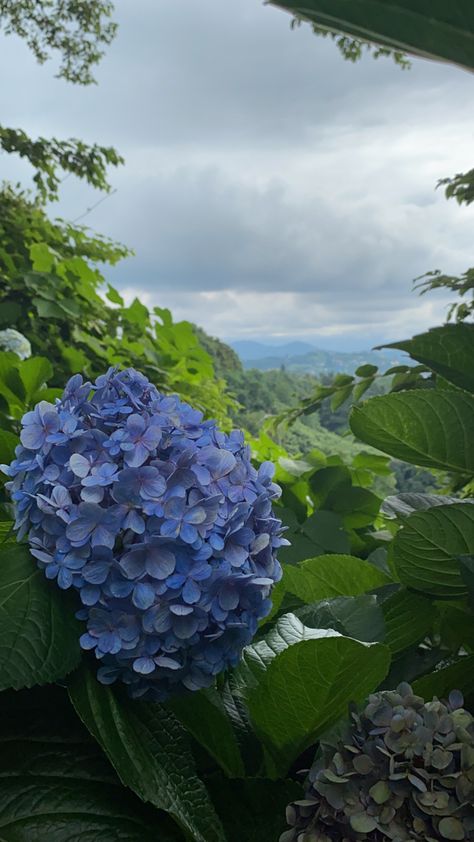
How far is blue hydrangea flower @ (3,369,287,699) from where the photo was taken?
0.57m

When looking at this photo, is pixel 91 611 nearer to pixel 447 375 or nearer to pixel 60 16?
pixel 447 375

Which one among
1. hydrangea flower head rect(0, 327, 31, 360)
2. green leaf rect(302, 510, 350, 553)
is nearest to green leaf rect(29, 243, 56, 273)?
hydrangea flower head rect(0, 327, 31, 360)

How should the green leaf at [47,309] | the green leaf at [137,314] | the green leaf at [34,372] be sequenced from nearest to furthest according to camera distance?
the green leaf at [34,372] < the green leaf at [47,309] < the green leaf at [137,314]

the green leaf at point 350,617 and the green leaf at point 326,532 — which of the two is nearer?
the green leaf at point 350,617

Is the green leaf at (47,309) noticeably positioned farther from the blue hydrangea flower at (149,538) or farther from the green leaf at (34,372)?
the blue hydrangea flower at (149,538)

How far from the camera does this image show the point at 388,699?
58 centimetres

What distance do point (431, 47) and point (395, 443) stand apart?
469mm

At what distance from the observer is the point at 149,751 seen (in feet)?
1.90

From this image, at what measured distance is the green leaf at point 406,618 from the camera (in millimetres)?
740

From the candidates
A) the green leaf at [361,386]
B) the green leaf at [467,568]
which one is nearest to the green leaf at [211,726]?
the green leaf at [467,568]

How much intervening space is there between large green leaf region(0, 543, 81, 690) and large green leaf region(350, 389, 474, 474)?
12.4 inches

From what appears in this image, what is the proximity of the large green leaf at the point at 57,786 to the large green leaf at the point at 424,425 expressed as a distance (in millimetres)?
365

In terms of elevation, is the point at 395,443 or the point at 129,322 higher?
the point at 129,322

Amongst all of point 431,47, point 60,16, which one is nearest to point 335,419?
point 60,16
